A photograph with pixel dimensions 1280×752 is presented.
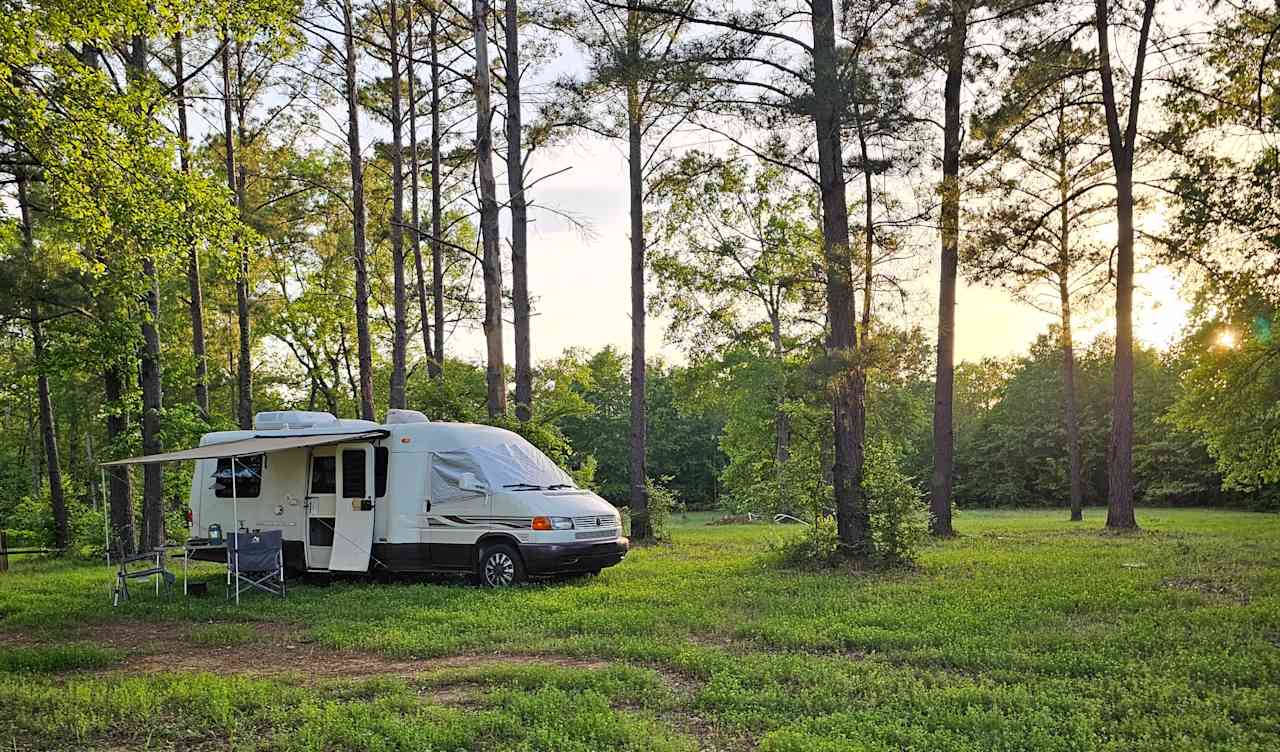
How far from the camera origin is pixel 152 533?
55.9ft

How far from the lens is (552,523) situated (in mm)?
11477

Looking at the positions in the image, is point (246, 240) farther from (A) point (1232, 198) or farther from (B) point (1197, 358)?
(B) point (1197, 358)

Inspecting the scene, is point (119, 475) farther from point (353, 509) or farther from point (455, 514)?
point (455, 514)

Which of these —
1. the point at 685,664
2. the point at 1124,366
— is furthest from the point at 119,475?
the point at 1124,366

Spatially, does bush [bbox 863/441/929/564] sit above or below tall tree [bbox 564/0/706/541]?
below

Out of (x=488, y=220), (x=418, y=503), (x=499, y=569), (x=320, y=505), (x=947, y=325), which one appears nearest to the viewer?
(x=499, y=569)

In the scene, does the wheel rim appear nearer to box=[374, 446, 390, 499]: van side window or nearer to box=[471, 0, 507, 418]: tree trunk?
box=[374, 446, 390, 499]: van side window

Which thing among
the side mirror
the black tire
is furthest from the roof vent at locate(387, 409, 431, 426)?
the black tire

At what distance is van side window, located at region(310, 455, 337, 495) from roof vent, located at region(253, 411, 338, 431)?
648 millimetres

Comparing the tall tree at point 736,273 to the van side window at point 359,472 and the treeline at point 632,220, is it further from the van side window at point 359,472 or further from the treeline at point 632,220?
the van side window at point 359,472

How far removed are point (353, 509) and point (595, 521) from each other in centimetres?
322

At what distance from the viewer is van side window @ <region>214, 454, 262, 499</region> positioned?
13.0 meters

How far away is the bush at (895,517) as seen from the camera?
11.9 metres

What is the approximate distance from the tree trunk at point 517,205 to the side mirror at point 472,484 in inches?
187
